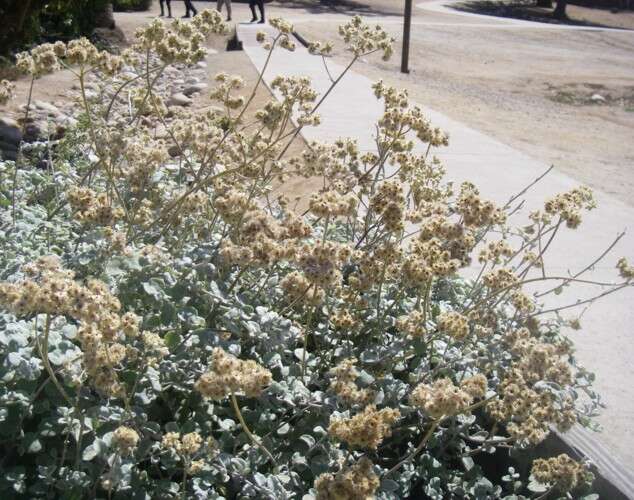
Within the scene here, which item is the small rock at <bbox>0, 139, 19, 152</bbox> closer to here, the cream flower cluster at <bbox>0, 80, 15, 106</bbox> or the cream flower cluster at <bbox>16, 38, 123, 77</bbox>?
the cream flower cluster at <bbox>0, 80, 15, 106</bbox>

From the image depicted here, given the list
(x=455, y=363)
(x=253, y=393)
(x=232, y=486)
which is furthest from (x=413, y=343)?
(x=253, y=393)

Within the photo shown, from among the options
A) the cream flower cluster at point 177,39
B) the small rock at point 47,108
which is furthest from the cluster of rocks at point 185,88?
the cream flower cluster at point 177,39

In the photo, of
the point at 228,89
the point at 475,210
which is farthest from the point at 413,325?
the point at 228,89

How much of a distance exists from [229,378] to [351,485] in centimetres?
36

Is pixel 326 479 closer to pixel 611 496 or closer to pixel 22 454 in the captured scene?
pixel 22 454

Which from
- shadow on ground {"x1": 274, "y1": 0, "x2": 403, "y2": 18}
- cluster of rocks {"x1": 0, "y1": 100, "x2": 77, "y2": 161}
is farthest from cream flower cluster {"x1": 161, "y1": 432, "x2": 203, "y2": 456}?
shadow on ground {"x1": 274, "y1": 0, "x2": 403, "y2": 18}

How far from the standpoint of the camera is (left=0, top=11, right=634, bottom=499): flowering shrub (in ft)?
7.07

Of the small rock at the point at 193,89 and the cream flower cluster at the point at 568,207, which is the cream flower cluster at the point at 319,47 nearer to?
the cream flower cluster at the point at 568,207

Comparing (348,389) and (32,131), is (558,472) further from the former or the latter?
(32,131)

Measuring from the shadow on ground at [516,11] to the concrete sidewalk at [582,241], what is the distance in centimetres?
2789

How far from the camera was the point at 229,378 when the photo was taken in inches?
74.4

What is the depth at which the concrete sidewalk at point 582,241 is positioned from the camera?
10.2 ft

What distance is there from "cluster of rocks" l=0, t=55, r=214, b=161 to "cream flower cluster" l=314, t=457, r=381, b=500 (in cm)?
315

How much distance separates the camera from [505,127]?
11883 millimetres
